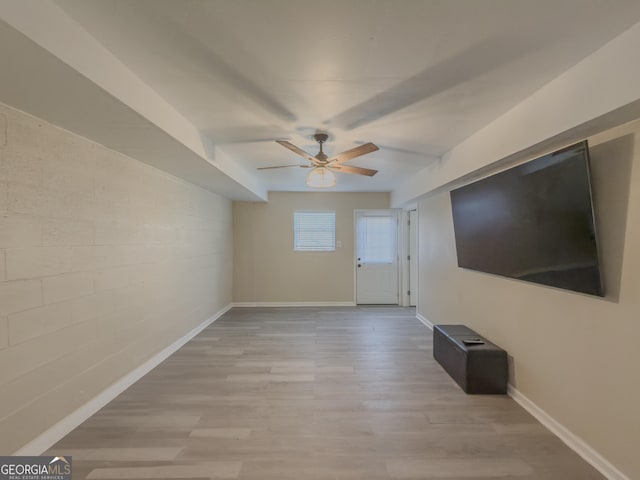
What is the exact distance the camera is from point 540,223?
6.47 ft

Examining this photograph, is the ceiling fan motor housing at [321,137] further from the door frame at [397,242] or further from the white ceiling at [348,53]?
the door frame at [397,242]

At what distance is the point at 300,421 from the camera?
2141 mm

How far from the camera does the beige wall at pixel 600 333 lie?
4.98 feet

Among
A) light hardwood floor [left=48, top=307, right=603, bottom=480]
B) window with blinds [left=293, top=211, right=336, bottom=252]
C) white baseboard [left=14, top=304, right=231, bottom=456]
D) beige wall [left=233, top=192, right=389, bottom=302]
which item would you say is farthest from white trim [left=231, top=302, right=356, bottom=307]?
light hardwood floor [left=48, top=307, right=603, bottom=480]

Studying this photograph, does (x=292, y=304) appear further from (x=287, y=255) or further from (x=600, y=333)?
(x=600, y=333)

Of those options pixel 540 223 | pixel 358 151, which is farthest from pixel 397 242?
pixel 540 223

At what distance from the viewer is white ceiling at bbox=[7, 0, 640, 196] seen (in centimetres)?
119

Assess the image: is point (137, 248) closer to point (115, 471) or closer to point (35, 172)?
point (35, 172)

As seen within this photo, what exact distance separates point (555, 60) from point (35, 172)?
3206mm

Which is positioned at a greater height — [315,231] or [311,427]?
[315,231]

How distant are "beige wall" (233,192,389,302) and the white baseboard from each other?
2.36 metres

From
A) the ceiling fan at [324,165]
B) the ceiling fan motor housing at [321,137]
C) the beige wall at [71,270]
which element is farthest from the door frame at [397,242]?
the beige wall at [71,270]

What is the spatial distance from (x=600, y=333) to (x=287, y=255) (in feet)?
15.5

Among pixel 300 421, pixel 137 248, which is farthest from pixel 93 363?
pixel 300 421
